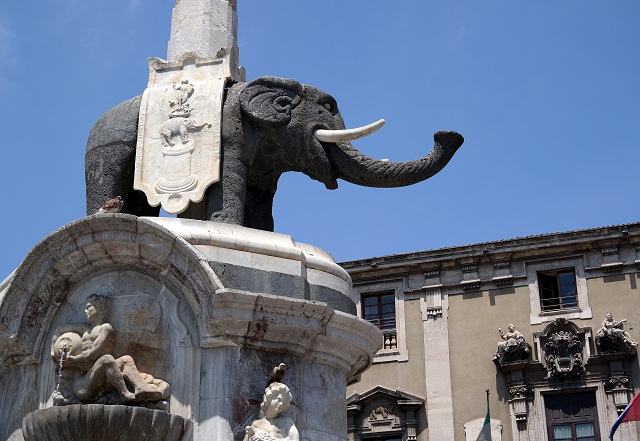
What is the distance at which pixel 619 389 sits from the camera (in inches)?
1083

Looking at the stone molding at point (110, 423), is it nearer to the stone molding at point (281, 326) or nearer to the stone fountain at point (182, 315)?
the stone fountain at point (182, 315)

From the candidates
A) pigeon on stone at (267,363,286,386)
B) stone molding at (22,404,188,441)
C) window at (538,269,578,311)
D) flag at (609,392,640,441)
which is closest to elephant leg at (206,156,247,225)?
pigeon on stone at (267,363,286,386)

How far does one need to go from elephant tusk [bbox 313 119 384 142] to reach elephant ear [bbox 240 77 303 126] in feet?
1.26

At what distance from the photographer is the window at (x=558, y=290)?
95.5 feet

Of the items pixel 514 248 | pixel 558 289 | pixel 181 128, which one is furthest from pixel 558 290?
pixel 181 128

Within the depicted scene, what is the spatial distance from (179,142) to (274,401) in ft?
9.79

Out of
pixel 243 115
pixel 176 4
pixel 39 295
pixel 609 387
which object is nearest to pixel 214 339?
pixel 39 295

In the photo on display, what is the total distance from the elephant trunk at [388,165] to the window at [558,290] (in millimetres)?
19928

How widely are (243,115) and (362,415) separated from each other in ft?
67.4

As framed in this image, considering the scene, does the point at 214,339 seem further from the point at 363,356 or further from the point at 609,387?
the point at 609,387

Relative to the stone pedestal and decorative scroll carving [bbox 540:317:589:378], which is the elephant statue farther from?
decorative scroll carving [bbox 540:317:589:378]

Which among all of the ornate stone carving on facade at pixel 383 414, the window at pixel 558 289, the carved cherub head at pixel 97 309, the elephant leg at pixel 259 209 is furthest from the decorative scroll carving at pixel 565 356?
the carved cherub head at pixel 97 309

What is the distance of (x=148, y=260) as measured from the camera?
28.0 feet

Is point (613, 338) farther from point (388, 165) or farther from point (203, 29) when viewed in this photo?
point (203, 29)
